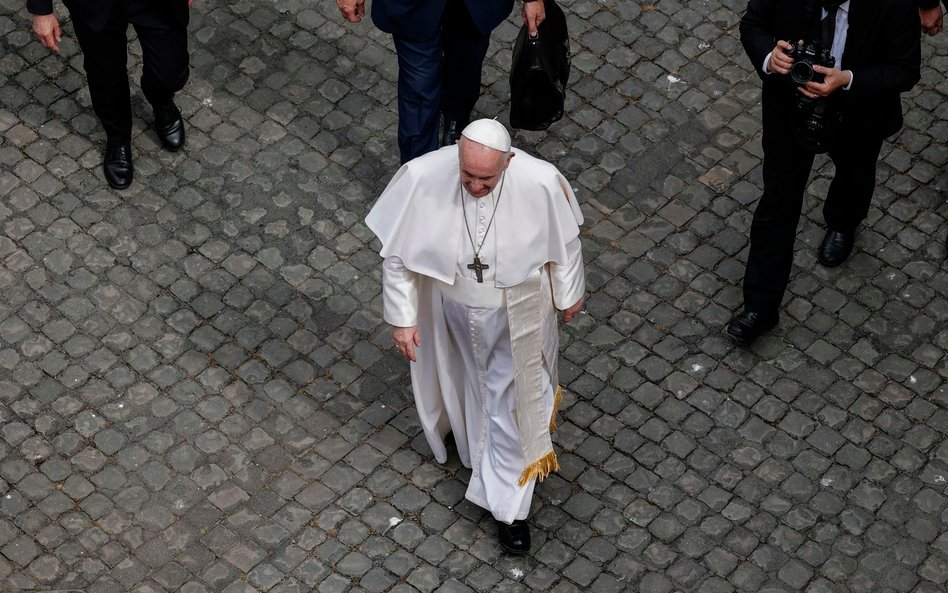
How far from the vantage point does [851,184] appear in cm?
795

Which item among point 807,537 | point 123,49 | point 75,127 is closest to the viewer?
point 807,537

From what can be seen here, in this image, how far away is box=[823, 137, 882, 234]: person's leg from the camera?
7688mm

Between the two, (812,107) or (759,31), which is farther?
(759,31)

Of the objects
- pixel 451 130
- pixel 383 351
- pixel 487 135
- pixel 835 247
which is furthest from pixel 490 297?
pixel 835 247

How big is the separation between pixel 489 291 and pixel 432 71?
6.30ft

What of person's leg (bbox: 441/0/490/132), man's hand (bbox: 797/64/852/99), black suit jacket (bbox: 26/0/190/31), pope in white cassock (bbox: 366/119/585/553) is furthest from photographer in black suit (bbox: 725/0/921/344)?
black suit jacket (bbox: 26/0/190/31)

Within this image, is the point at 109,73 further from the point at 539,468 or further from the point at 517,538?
the point at 517,538

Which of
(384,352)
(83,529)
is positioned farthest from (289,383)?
(83,529)

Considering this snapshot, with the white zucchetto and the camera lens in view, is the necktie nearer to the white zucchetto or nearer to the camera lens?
the camera lens

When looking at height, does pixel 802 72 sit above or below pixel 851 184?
above

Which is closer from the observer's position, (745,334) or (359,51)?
(745,334)

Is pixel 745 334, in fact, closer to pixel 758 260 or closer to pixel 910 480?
pixel 758 260

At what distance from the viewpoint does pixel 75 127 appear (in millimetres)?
8945

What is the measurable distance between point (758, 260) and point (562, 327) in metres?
1.07
